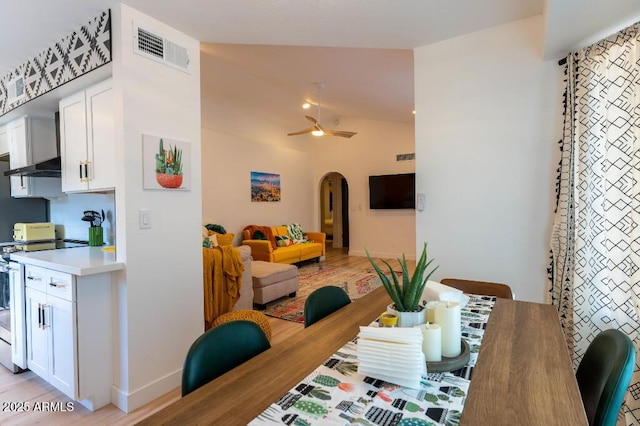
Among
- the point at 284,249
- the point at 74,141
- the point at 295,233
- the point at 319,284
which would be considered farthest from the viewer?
the point at 295,233

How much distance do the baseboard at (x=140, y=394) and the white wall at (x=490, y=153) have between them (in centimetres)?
212

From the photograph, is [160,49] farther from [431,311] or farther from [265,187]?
[265,187]

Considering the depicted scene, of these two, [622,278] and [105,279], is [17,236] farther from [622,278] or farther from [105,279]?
[622,278]

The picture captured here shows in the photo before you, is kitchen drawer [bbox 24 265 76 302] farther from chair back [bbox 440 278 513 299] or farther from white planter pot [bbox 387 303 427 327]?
chair back [bbox 440 278 513 299]

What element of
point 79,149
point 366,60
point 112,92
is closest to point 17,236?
point 79,149

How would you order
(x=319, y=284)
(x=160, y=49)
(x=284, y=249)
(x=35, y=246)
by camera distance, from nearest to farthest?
1. (x=160, y=49)
2. (x=35, y=246)
3. (x=319, y=284)
4. (x=284, y=249)

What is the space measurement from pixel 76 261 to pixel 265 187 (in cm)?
486

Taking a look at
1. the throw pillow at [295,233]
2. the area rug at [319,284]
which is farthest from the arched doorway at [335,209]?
the area rug at [319,284]

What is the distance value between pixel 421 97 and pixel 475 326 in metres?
1.86

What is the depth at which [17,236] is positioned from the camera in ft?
9.59

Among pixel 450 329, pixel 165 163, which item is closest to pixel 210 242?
pixel 165 163

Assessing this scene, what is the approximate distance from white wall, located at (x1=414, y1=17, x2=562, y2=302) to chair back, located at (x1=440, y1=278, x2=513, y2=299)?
1.31 ft

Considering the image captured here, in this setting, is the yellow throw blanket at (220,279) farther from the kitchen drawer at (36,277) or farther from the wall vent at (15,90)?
the wall vent at (15,90)

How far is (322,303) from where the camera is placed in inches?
64.9
